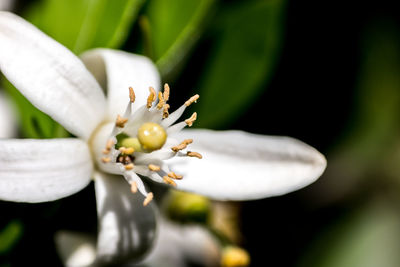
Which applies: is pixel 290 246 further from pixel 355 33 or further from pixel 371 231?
pixel 355 33

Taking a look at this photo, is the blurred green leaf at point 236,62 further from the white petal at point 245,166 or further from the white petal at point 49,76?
the white petal at point 49,76

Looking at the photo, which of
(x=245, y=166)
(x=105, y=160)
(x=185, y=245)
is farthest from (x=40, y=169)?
(x=185, y=245)

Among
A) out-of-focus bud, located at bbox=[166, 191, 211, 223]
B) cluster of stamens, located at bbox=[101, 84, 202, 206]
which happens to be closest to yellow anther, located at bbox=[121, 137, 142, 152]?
cluster of stamens, located at bbox=[101, 84, 202, 206]

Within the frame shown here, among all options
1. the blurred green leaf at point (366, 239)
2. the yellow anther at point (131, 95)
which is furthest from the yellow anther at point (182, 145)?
the blurred green leaf at point (366, 239)

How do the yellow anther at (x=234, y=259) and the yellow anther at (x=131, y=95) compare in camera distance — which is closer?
the yellow anther at (x=131, y=95)

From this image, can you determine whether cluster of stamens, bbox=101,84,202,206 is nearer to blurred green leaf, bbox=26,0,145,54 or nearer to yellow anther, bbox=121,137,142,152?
yellow anther, bbox=121,137,142,152

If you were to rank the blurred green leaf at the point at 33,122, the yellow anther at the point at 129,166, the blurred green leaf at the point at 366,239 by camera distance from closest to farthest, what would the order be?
the yellow anther at the point at 129,166
the blurred green leaf at the point at 33,122
the blurred green leaf at the point at 366,239
